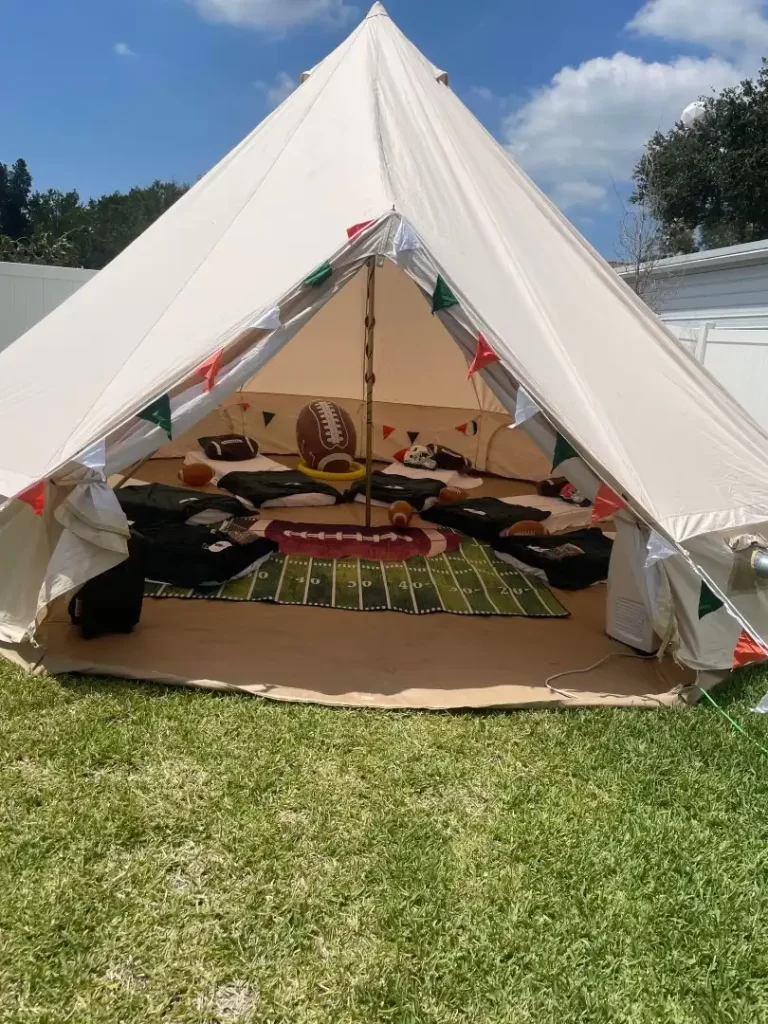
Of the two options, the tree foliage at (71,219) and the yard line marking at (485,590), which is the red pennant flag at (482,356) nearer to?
the yard line marking at (485,590)

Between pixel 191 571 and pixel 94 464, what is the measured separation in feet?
3.73

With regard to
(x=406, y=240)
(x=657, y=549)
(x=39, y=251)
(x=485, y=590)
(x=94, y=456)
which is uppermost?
(x=39, y=251)

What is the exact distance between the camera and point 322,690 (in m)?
2.65

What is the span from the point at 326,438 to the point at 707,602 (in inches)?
133

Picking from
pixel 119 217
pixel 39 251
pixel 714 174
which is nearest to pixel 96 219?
pixel 119 217

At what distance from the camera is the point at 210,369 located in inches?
101

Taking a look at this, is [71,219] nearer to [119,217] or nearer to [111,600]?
[119,217]

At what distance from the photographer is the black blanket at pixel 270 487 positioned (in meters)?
4.84

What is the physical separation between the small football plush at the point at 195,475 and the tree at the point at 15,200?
60.6ft

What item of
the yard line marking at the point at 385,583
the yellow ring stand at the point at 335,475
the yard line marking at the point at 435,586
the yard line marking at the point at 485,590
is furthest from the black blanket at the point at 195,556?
the yellow ring stand at the point at 335,475

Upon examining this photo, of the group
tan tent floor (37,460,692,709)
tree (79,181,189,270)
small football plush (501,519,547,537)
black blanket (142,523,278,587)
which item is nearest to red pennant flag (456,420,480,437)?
small football plush (501,519,547,537)

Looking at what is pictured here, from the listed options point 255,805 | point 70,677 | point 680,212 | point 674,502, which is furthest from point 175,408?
→ point 680,212

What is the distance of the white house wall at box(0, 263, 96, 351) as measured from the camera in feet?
25.8

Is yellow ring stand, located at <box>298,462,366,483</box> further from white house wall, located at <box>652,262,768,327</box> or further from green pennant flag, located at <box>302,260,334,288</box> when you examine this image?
white house wall, located at <box>652,262,768,327</box>
